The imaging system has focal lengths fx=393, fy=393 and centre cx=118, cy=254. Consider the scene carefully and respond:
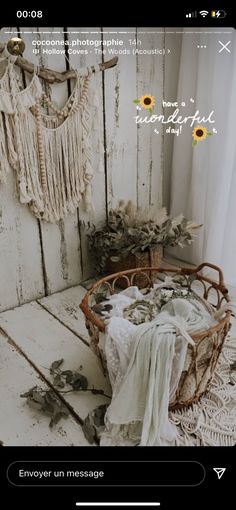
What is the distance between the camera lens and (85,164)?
1121 millimetres

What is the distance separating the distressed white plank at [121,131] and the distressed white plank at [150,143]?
0.06 feet

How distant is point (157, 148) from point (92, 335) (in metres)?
0.73

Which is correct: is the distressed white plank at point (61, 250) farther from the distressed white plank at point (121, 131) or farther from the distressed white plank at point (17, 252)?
the distressed white plank at point (121, 131)

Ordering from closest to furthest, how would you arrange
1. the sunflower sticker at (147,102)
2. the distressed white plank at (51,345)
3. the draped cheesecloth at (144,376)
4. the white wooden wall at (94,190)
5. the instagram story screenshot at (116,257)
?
1. the instagram story screenshot at (116,257)
2. the draped cheesecloth at (144,376)
3. the distressed white plank at (51,345)
4. the sunflower sticker at (147,102)
5. the white wooden wall at (94,190)

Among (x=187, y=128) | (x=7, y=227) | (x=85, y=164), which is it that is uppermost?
(x=187, y=128)

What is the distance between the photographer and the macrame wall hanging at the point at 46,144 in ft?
3.12

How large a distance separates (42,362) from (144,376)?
0.31 m

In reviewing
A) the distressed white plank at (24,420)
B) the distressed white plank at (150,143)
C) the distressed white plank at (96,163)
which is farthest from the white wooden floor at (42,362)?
the distressed white plank at (150,143)

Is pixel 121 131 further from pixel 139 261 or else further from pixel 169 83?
pixel 139 261

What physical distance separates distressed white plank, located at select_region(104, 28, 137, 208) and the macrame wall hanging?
7 cm

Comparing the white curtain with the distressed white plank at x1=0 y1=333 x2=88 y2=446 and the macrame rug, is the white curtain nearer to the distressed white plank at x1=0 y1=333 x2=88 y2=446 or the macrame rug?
the macrame rug

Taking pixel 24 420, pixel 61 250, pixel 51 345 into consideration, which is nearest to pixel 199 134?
pixel 61 250
